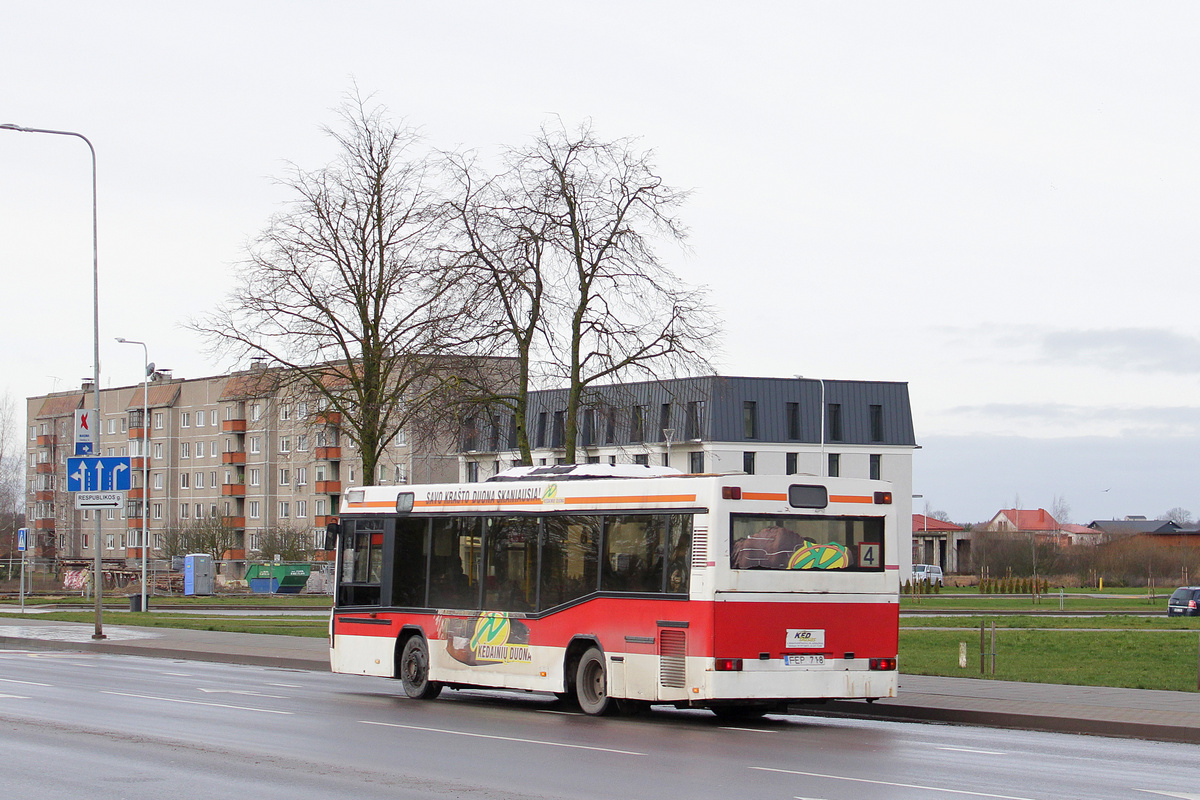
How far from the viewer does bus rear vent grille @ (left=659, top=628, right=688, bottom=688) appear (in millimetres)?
16641

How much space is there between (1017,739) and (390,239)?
21.3m

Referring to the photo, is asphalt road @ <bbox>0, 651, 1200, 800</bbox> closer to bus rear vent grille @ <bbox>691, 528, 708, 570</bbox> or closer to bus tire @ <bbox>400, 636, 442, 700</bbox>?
bus tire @ <bbox>400, 636, 442, 700</bbox>

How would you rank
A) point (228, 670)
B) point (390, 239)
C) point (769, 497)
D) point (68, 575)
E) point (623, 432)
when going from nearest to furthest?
point (769, 497) → point (228, 670) → point (623, 432) → point (390, 239) → point (68, 575)

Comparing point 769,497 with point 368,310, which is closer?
point 769,497

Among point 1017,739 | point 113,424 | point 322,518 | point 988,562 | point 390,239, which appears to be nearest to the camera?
point 1017,739

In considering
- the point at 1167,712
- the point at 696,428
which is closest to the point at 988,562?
the point at 696,428

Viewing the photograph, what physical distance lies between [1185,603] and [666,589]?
37837mm

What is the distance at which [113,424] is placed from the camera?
12625cm

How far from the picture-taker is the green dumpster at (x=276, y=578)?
244 ft

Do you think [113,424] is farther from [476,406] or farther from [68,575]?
[476,406]

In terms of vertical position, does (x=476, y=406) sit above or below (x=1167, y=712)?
above

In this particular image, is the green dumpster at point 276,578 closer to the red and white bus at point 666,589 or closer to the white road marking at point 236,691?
the white road marking at point 236,691

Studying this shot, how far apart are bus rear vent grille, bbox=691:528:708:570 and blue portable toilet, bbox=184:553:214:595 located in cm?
5655

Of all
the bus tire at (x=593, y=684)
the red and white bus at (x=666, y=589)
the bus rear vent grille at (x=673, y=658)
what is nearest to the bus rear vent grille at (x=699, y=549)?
the red and white bus at (x=666, y=589)
